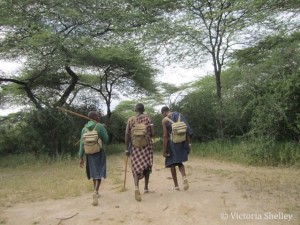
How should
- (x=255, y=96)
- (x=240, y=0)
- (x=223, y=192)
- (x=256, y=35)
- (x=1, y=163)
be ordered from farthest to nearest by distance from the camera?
(x=1, y=163), (x=256, y=35), (x=240, y=0), (x=255, y=96), (x=223, y=192)

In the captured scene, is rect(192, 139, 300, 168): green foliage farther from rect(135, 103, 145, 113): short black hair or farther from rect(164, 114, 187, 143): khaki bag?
rect(135, 103, 145, 113): short black hair

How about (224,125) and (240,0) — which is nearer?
(240,0)

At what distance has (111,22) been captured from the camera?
19.8 meters

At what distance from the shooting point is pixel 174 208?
5.97 m

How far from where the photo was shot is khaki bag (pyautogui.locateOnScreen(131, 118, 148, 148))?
6930 millimetres

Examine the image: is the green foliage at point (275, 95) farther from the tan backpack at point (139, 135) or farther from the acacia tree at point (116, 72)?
the acacia tree at point (116, 72)

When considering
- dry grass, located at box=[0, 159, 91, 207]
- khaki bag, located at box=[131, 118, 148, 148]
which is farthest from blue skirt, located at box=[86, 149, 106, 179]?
dry grass, located at box=[0, 159, 91, 207]

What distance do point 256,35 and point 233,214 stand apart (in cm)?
1315

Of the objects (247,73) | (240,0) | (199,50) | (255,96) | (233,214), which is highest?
(240,0)

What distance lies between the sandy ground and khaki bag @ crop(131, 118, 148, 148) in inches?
37.8

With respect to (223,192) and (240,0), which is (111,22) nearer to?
(240,0)

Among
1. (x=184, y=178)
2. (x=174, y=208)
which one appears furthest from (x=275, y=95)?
(x=174, y=208)

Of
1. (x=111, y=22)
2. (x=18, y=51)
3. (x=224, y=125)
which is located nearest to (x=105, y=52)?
(x=111, y=22)

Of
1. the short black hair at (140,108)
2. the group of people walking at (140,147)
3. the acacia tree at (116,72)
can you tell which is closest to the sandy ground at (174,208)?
the group of people walking at (140,147)
